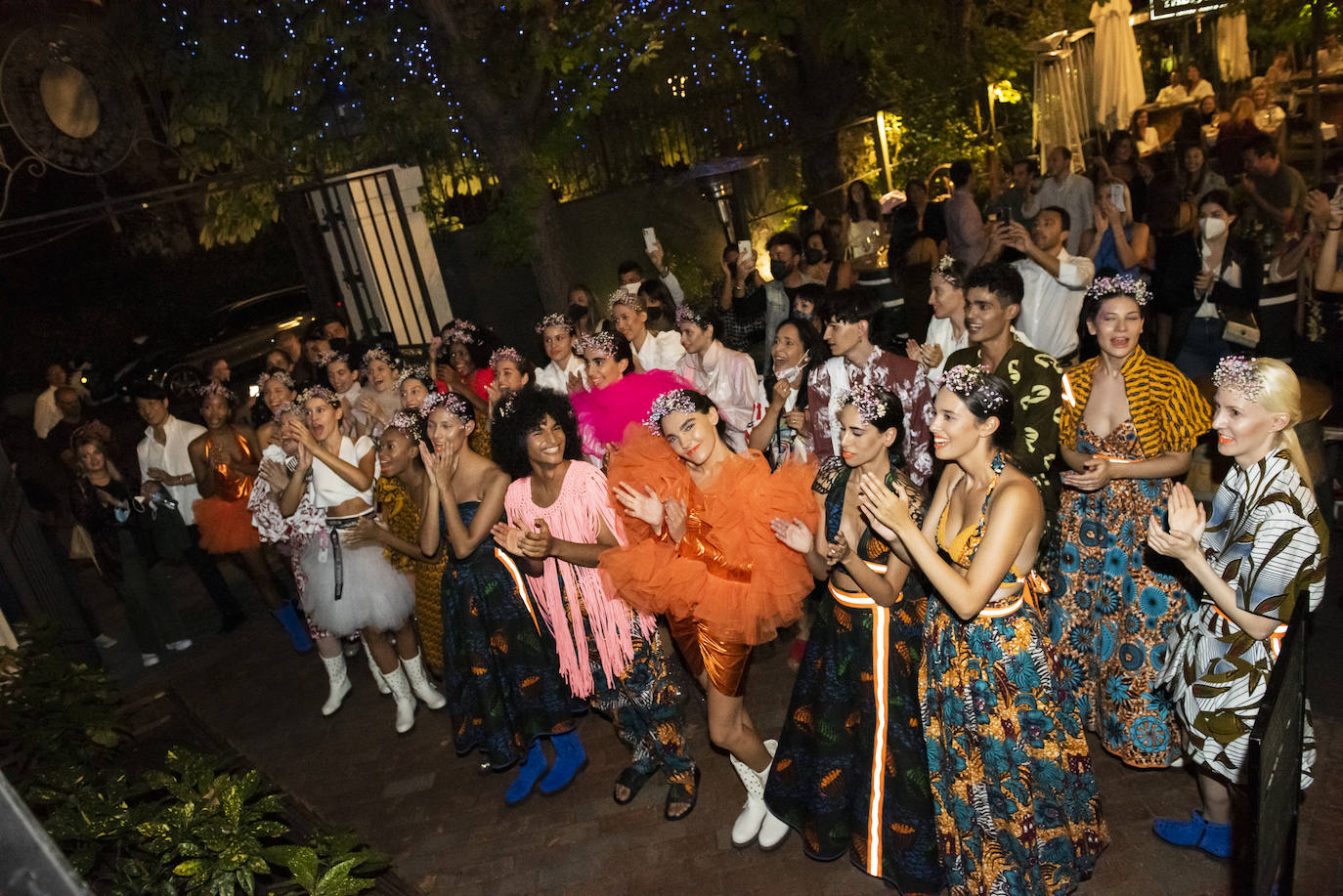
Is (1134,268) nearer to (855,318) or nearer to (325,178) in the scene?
(855,318)

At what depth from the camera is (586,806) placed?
15.7 ft

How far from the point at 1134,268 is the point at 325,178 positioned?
276 inches

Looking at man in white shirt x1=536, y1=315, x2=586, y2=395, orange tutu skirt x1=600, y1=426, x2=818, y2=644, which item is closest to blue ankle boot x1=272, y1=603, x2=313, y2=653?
man in white shirt x1=536, y1=315, x2=586, y2=395

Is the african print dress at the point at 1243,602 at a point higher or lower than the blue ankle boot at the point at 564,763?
higher

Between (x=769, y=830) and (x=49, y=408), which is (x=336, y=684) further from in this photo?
Answer: (x=49, y=408)

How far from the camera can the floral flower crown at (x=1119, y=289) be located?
13.3ft

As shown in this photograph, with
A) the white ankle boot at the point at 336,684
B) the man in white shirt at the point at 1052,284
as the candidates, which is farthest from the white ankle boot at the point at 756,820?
the man in white shirt at the point at 1052,284

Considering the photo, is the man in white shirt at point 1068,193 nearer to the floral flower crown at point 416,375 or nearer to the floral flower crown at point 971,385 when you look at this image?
the floral flower crown at point 416,375

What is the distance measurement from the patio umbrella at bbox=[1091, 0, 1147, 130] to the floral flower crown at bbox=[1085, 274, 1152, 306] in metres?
10.4

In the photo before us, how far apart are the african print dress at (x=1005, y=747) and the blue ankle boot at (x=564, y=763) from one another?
217 centimetres

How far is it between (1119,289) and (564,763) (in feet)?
11.3

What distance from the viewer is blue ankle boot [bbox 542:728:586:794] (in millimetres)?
4941

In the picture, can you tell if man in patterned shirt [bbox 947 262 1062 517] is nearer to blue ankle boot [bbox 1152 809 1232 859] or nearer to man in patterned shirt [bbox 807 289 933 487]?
man in patterned shirt [bbox 807 289 933 487]

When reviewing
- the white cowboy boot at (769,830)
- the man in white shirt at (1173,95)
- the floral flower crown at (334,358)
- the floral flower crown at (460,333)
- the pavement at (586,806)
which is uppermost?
the man in white shirt at (1173,95)
